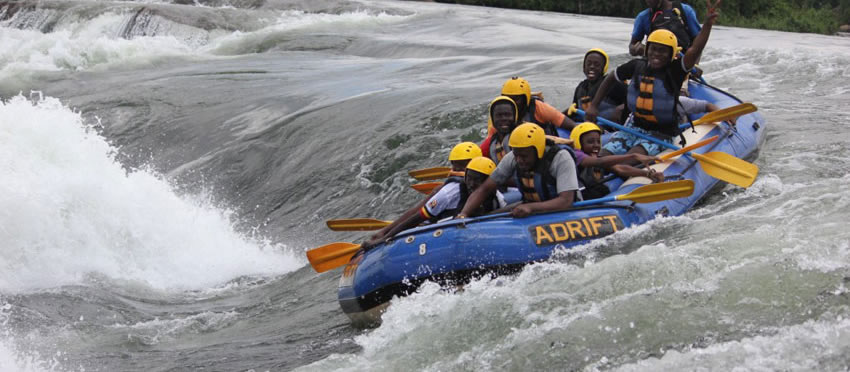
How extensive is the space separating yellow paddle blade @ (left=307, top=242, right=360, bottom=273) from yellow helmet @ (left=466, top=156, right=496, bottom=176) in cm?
109

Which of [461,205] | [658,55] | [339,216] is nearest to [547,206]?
[461,205]

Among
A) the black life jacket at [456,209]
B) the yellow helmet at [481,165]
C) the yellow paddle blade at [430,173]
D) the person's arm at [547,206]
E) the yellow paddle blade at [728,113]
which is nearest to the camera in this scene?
the person's arm at [547,206]

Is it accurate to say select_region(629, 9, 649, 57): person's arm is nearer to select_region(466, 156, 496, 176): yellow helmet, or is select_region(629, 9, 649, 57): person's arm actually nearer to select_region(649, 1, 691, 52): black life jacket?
select_region(649, 1, 691, 52): black life jacket

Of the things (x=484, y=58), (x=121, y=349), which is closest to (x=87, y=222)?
(x=121, y=349)

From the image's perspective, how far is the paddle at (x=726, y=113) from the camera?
7660 mm

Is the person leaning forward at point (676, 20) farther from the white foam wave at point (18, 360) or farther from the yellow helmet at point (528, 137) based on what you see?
the white foam wave at point (18, 360)

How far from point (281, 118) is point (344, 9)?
1347 cm

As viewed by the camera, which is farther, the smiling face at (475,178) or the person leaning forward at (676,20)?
the person leaning forward at (676,20)

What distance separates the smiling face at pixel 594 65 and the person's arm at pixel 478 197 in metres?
2.47

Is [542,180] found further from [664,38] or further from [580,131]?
[664,38]

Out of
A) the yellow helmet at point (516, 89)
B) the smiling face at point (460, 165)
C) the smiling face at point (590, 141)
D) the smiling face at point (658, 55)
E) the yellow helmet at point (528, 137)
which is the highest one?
the smiling face at point (658, 55)

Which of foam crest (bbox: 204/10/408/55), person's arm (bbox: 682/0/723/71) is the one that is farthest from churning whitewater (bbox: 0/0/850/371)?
person's arm (bbox: 682/0/723/71)

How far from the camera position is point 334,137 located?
460 inches

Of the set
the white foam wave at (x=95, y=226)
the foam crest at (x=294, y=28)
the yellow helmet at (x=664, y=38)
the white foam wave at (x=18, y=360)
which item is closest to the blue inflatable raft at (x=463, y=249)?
the yellow helmet at (x=664, y=38)
